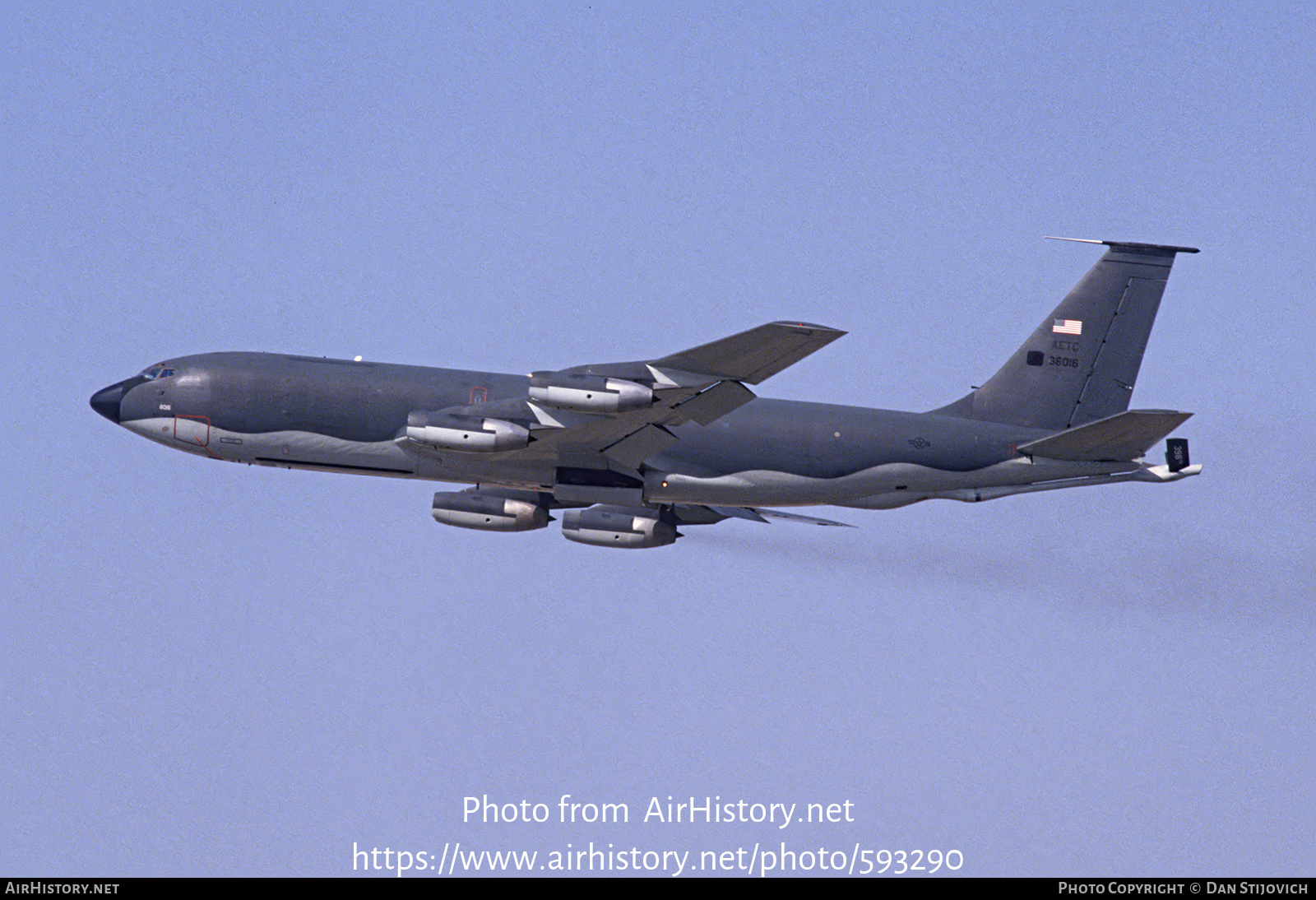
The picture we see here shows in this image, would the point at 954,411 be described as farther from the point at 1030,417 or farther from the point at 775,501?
the point at 775,501

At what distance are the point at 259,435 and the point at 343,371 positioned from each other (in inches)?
116

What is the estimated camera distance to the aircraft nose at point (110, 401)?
46812mm

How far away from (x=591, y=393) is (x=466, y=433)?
3.89 m

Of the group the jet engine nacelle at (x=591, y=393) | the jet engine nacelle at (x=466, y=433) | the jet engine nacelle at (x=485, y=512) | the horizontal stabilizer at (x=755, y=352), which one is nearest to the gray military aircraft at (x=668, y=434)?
the jet engine nacelle at (x=466, y=433)

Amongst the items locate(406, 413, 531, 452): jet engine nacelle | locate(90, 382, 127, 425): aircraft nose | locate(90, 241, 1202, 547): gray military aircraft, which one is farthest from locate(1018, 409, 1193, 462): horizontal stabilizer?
locate(90, 382, 127, 425): aircraft nose

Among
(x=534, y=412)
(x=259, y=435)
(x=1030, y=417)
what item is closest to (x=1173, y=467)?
(x=1030, y=417)

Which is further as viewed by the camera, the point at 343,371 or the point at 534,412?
the point at 343,371

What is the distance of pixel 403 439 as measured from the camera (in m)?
44.8

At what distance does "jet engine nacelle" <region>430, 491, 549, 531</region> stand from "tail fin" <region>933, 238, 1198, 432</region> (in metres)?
12.8

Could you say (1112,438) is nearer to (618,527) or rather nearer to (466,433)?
(618,527)

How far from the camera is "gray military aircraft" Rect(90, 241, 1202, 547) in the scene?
43.2 metres

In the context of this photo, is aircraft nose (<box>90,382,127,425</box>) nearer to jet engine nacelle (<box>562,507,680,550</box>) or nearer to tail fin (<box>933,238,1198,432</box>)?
jet engine nacelle (<box>562,507,680,550</box>)

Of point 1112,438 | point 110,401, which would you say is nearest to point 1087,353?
point 1112,438

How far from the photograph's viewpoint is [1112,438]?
43031 millimetres
